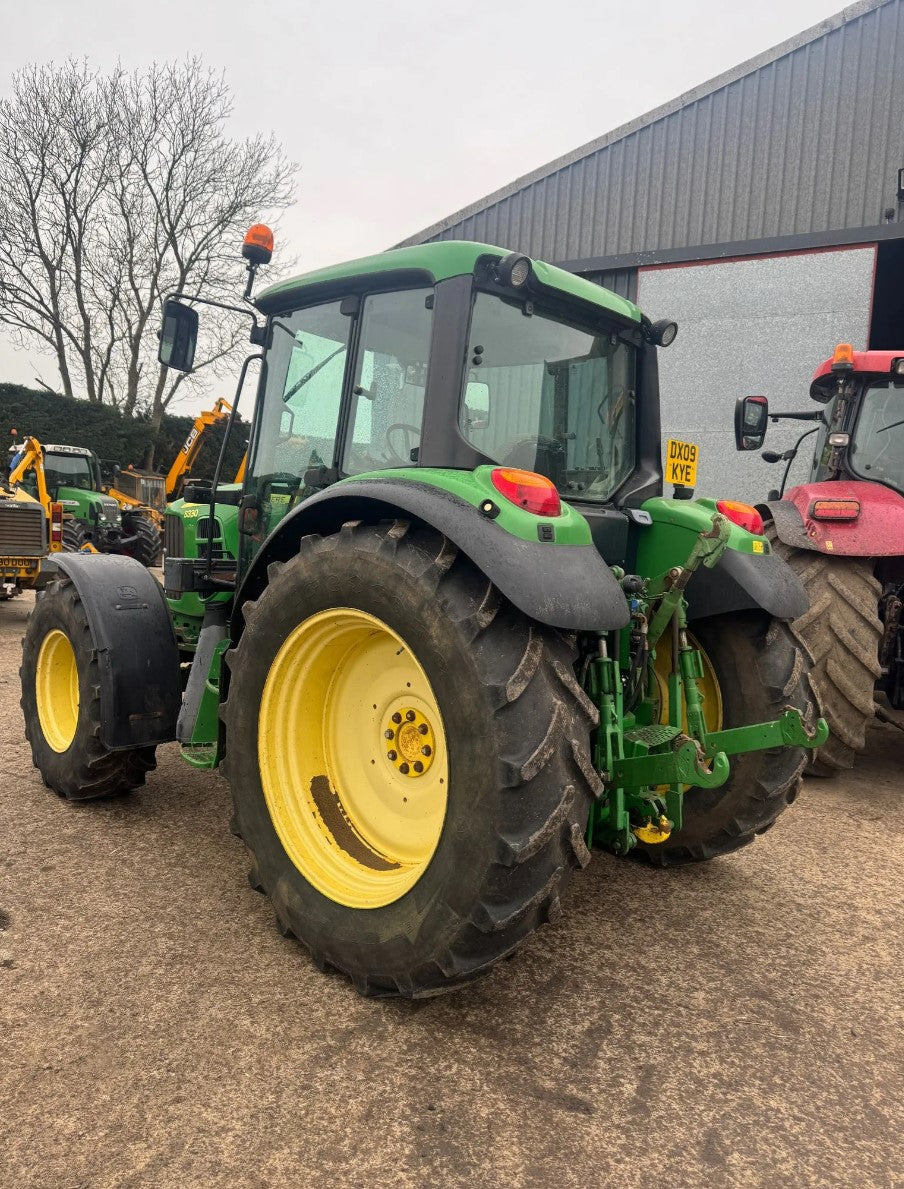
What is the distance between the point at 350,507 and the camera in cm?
261

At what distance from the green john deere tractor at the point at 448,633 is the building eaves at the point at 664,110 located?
8.74 metres

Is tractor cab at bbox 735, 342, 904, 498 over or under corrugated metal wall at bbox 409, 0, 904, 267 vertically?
under

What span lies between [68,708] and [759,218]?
943 cm

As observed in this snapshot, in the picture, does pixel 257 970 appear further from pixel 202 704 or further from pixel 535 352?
pixel 535 352

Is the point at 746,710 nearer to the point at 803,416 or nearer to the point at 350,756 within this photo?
the point at 350,756

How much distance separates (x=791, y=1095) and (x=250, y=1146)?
1.26 m

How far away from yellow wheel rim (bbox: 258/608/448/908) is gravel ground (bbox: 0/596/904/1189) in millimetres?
331

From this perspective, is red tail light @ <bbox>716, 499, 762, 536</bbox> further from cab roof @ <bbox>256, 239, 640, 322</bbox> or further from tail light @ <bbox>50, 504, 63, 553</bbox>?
tail light @ <bbox>50, 504, 63, 553</bbox>

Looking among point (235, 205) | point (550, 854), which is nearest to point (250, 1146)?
point (550, 854)

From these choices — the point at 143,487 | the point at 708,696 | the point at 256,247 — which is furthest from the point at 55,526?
the point at 708,696

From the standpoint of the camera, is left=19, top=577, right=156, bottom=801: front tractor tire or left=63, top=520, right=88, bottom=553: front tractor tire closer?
left=19, top=577, right=156, bottom=801: front tractor tire

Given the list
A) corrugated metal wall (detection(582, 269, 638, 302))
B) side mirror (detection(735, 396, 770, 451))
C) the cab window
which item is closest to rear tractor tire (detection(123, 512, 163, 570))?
corrugated metal wall (detection(582, 269, 638, 302))

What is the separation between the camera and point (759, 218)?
10008mm

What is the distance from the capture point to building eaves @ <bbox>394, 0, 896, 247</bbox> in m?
9.41
